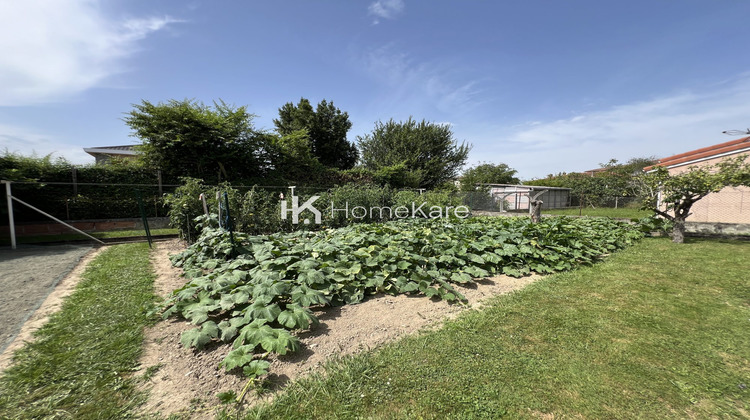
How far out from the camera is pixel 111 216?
28.1 feet

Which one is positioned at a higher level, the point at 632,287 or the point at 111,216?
the point at 111,216

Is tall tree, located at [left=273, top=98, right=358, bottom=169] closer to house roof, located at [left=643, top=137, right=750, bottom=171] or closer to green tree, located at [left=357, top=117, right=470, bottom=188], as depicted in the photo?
green tree, located at [left=357, top=117, right=470, bottom=188]

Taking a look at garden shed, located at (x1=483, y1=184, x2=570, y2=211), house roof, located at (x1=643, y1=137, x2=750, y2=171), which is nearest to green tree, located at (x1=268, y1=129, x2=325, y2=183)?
house roof, located at (x1=643, y1=137, x2=750, y2=171)

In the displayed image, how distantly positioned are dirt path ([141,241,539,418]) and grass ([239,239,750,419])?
18 cm

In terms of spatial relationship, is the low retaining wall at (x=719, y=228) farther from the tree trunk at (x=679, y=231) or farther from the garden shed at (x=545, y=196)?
the garden shed at (x=545, y=196)

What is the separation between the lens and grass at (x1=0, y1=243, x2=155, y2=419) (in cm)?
153

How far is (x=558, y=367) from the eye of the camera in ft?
6.08

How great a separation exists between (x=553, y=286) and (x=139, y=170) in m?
12.0

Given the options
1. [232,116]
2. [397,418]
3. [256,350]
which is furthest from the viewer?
[232,116]

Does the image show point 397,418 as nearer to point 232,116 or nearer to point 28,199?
point 232,116

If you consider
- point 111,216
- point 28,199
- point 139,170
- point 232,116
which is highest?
point 232,116

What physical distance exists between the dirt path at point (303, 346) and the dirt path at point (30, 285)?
991 mm

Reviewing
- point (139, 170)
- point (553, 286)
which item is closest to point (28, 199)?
point (139, 170)

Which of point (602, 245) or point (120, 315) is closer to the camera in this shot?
point (120, 315)
